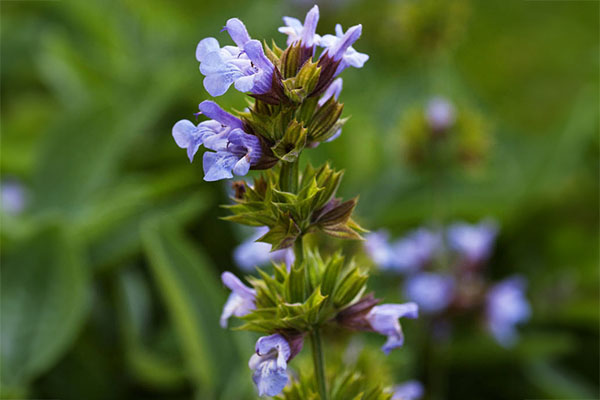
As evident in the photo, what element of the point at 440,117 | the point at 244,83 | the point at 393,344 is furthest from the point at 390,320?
the point at 440,117

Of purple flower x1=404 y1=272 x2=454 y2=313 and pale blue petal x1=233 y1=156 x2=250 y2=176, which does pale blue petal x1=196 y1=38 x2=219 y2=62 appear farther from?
purple flower x1=404 y1=272 x2=454 y2=313

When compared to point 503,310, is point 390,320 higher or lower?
lower

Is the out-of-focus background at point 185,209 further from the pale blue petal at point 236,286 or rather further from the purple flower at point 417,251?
the pale blue petal at point 236,286

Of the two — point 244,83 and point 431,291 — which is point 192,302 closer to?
point 431,291

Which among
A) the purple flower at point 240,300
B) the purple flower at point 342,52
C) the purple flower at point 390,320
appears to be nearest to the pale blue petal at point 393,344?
the purple flower at point 390,320

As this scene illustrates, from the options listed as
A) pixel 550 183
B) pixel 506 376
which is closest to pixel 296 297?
pixel 506 376

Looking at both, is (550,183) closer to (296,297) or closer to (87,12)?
(296,297)

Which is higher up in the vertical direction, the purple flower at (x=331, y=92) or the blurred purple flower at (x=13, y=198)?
the blurred purple flower at (x=13, y=198)
